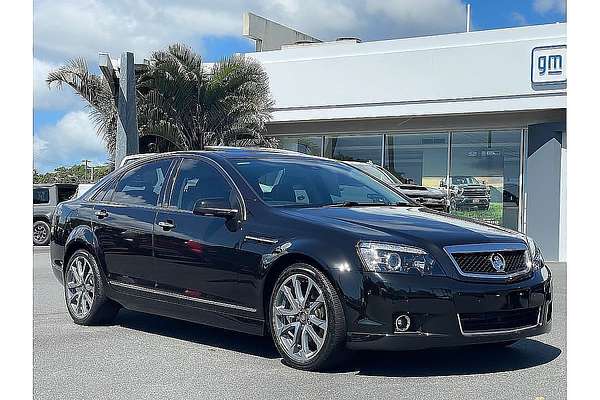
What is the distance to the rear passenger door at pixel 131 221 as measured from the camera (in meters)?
7.16

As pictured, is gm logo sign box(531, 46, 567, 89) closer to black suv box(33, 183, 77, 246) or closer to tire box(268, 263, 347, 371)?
black suv box(33, 183, 77, 246)

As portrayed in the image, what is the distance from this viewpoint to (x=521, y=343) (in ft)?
22.5

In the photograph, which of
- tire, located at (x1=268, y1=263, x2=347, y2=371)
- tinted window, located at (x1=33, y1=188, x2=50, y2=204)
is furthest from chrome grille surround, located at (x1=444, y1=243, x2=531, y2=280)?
tinted window, located at (x1=33, y1=188, x2=50, y2=204)

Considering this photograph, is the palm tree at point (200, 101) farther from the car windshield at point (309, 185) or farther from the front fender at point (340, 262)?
the front fender at point (340, 262)

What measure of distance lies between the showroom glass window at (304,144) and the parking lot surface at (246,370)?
47.0 feet

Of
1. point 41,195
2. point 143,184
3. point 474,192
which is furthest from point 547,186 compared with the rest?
point 143,184

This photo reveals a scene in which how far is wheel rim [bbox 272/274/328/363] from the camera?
18.9 ft

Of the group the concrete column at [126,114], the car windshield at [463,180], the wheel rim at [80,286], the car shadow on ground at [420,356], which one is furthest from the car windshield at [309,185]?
the concrete column at [126,114]

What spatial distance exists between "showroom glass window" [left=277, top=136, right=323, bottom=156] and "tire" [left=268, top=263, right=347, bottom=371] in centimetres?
1568

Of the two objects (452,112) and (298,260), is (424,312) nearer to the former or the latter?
(298,260)

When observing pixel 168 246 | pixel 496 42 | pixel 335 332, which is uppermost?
pixel 496 42
